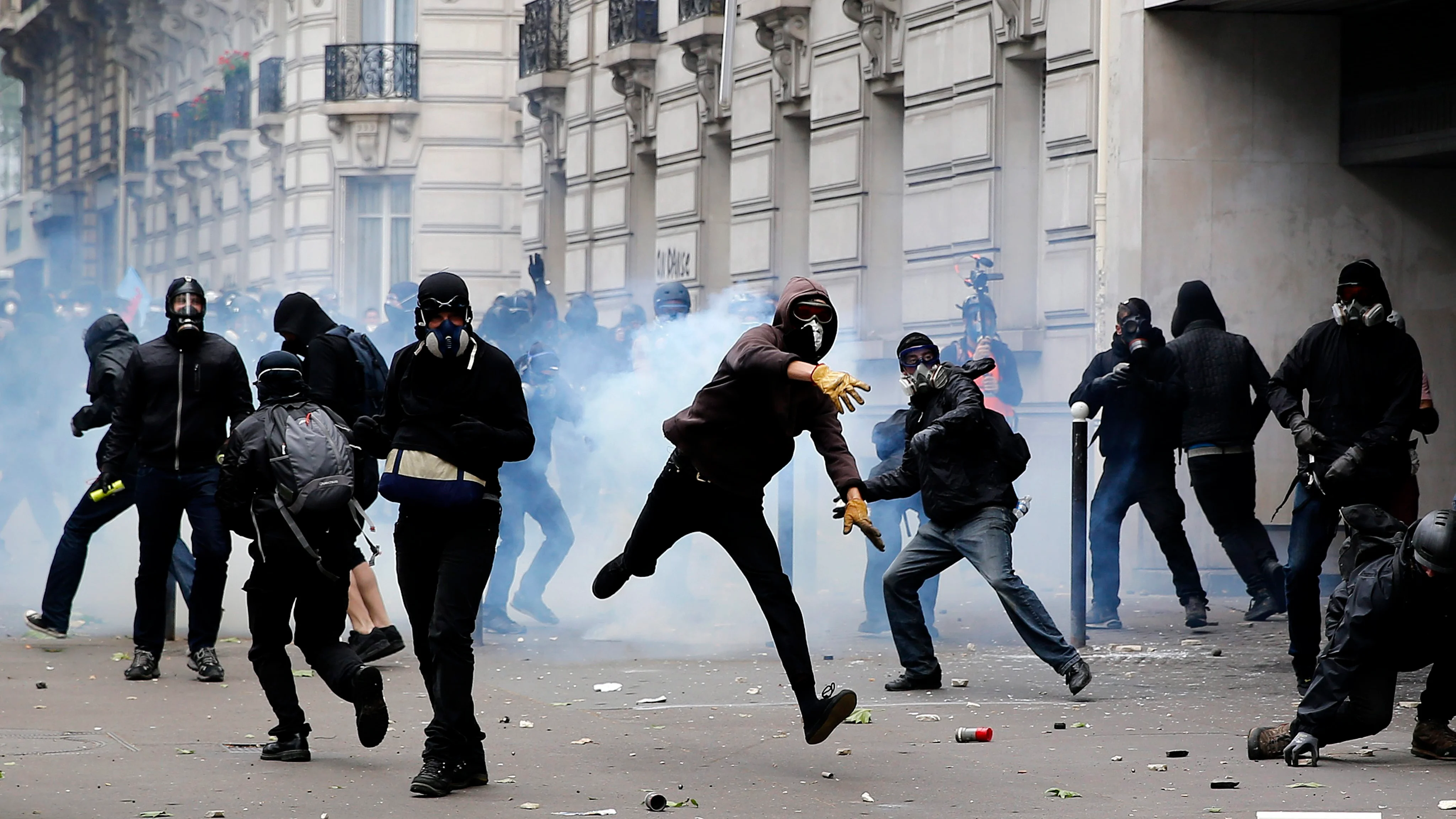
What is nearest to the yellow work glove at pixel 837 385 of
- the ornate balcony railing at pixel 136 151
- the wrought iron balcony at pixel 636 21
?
A: the wrought iron balcony at pixel 636 21

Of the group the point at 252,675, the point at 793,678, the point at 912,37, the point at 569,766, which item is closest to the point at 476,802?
the point at 569,766

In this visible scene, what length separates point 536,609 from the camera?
11.3 m

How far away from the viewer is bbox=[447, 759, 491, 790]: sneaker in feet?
21.1

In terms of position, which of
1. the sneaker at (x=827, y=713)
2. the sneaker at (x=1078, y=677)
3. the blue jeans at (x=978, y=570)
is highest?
the blue jeans at (x=978, y=570)

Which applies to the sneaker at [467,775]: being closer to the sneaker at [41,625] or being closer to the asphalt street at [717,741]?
the asphalt street at [717,741]

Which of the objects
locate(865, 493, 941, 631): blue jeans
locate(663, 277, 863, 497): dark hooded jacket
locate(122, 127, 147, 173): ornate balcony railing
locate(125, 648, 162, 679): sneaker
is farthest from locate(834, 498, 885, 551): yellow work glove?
locate(122, 127, 147, 173): ornate balcony railing

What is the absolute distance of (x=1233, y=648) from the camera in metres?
10.2

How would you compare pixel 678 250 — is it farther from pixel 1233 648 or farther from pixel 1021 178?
pixel 1233 648

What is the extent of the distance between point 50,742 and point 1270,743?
4305 millimetres

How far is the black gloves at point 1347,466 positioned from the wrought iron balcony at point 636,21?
15.4 m

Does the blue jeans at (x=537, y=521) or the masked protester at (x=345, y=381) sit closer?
the masked protester at (x=345, y=381)

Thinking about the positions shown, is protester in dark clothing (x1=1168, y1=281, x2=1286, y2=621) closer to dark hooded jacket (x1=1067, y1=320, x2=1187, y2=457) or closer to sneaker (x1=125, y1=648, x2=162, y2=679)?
dark hooded jacket (x1=1067, y1=320, x2=1187, y2=457)

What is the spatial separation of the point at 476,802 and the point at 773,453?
1614 mm

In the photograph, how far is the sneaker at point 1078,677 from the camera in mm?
8344
